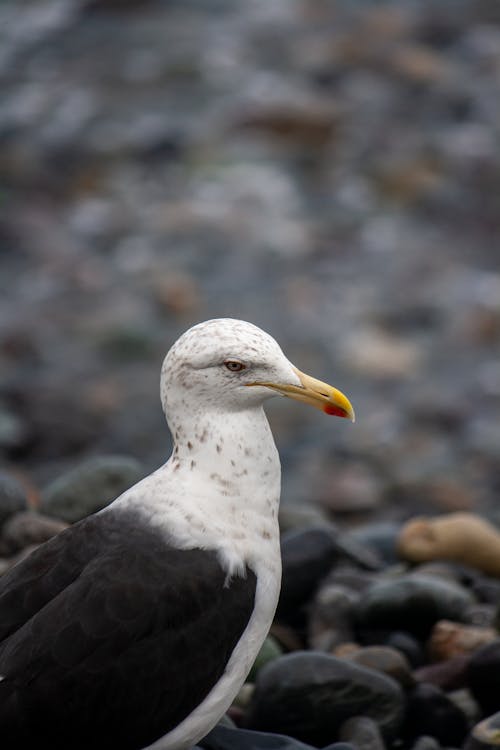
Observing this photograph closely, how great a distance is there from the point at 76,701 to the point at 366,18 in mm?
14828

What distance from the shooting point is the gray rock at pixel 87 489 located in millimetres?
6773

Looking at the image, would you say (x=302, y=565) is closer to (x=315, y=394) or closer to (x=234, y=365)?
(x=315, y=394)

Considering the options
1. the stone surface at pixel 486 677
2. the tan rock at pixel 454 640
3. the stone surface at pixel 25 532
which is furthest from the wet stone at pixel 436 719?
the stone surface at pixel 25 532

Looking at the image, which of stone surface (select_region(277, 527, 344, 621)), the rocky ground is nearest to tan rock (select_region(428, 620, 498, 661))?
the rocky ground

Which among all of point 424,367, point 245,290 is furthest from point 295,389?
point 245,290

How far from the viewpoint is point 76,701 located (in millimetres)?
4152

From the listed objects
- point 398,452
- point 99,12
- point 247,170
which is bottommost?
point 398,452

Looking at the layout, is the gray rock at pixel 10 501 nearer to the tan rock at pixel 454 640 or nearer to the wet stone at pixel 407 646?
the wet stone at pixel 407 646

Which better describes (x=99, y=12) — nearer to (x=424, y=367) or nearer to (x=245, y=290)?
(x=245, y=290)

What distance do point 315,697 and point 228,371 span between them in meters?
1.55

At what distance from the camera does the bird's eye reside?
174 inches

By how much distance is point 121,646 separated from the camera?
13.8ft

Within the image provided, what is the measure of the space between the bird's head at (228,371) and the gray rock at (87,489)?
2336 millimetres

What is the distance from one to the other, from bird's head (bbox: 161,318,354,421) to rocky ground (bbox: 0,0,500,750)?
53.3 inches
